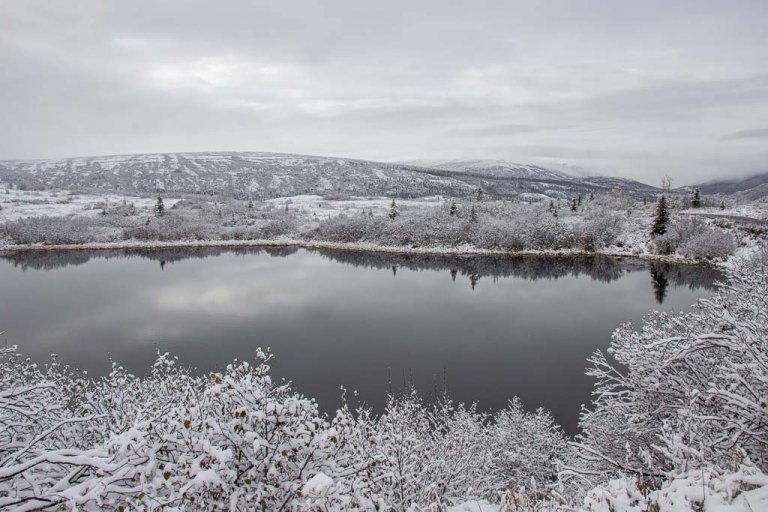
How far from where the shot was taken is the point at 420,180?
611 feet

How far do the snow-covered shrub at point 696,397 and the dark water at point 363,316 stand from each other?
8177 millimetres

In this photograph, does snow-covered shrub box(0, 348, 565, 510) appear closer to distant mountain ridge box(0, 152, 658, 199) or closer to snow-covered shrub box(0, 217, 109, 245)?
snow-covered shrub box(0, 217, 109, 245)

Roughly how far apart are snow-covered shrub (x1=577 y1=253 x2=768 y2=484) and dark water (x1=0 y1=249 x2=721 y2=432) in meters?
8.18

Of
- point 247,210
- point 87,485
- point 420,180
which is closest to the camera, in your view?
point 87,485

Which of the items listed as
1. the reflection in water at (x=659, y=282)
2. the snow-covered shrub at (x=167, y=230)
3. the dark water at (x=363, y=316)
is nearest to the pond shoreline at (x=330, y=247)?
the snow-covered shrub at (x=167, y=230)

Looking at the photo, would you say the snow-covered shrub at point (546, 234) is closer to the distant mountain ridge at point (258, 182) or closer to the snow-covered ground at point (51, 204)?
the snow-covered ground at point (51, 204)

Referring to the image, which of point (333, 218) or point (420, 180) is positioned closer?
point (333, 218)

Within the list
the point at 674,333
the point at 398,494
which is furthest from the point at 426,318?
the point at 398,494

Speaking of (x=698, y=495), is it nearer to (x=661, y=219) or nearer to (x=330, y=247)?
(x=661, y=219)

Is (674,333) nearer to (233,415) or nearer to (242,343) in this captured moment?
(233,415)

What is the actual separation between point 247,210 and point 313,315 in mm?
69171

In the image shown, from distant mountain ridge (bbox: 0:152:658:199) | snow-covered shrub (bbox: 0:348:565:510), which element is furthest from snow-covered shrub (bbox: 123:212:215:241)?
distant mountain ridge (bbox: 0:152:658:199)

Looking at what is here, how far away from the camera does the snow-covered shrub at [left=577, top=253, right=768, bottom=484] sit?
5047 mm

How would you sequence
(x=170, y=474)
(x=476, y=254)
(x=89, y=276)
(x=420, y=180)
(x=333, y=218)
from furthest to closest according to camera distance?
(x=420, y=180)
(x=333, y=218)
(x=476, y=254)
(x=89, y=276)
(x=170, y=474)
